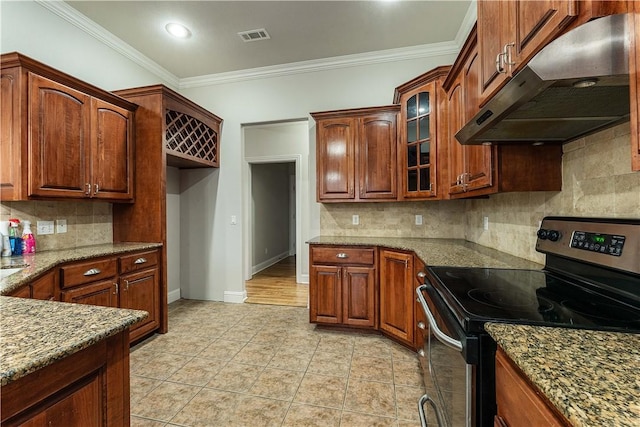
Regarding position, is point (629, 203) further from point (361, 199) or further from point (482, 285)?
point (361, 199)

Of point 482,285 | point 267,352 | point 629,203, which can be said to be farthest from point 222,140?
point 629,203

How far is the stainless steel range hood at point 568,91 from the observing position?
28.9 inches

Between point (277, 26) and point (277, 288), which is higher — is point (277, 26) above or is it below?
above

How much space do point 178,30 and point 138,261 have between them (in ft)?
7.39

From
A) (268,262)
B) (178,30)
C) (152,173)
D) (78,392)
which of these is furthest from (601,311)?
(268,262)

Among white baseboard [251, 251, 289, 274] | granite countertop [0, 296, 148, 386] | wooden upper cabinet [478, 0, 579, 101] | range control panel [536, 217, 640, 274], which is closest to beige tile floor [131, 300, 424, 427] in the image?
granite countertop [0, 296, 148, 386]

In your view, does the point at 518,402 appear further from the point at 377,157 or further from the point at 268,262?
the point at 268,262

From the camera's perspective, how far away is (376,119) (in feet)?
9.70

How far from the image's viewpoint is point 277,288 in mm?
4477

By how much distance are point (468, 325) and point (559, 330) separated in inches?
8.7

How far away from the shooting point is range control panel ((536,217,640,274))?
3.38ft

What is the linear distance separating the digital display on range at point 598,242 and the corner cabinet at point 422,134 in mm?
1255

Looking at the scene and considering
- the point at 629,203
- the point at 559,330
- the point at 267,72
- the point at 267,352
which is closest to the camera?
the point at 559,330

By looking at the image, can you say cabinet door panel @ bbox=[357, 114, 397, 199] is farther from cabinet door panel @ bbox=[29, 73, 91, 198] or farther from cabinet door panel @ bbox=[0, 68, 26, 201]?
cabinet door panel @ bbox=[0, 68, 26, 201]
